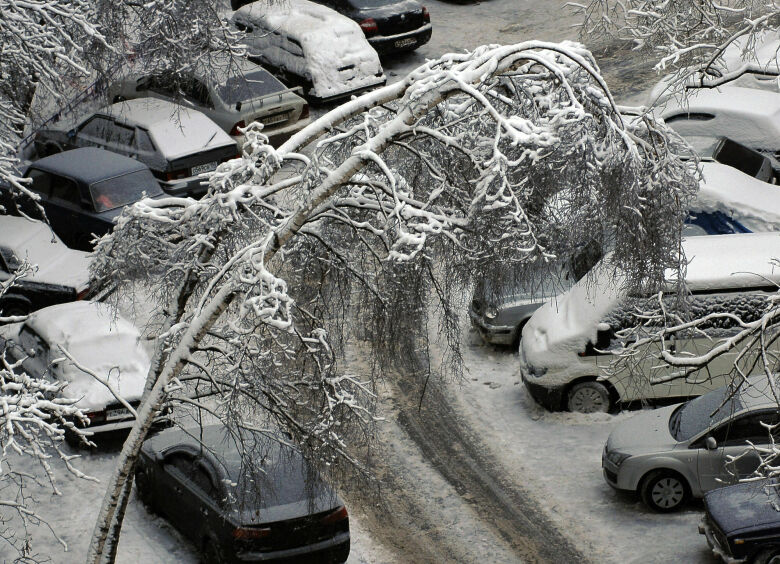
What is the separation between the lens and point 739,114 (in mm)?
16391

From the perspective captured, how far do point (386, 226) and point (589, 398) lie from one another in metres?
6.68

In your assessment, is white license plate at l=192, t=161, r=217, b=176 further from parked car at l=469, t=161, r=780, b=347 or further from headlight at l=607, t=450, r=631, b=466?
headlight at l=607, t=450, r=631, b=466

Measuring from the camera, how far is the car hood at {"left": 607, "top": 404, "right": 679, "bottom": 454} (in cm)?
1101

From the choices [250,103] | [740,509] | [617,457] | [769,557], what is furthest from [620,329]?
[250,103]

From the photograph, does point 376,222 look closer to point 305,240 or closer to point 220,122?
point 305,240

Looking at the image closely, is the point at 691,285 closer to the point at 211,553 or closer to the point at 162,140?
the point at 211,553

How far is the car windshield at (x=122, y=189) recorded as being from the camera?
15.6m

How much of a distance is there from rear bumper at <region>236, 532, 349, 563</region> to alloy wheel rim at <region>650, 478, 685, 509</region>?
328cm

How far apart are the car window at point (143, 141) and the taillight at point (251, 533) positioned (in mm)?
8560

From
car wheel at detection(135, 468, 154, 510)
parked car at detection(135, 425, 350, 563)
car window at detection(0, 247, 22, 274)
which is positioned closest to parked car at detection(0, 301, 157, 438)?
car wheel at detection(135, 468, 154, 510)

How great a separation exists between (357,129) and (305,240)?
0.94 meters

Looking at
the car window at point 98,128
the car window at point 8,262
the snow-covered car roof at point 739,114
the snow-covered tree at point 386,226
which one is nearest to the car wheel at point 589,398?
the snow-covered tree at point 386,226

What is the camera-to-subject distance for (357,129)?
6676mm

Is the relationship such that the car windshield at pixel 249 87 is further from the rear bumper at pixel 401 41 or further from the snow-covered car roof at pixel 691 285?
the snow-covered car roof at pixel 691 285
